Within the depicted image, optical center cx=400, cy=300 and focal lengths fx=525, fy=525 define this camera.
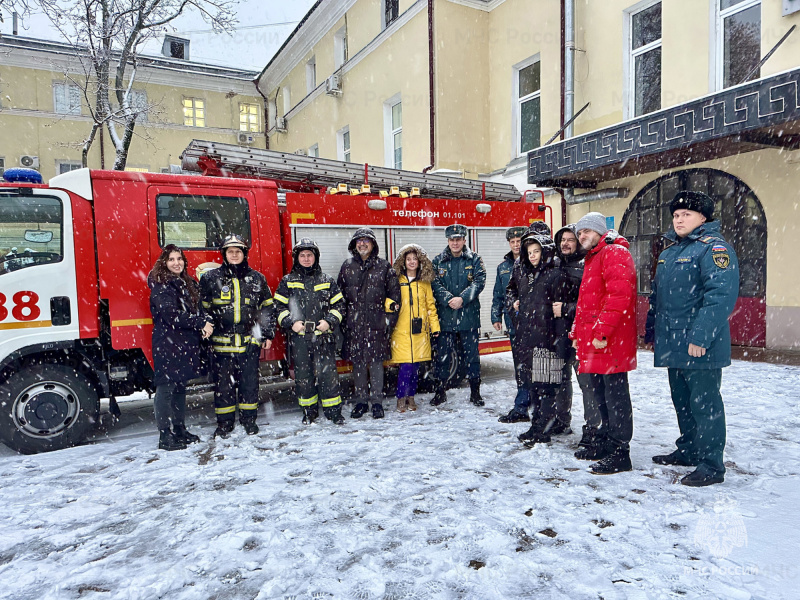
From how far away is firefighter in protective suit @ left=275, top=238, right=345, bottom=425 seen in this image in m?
4.99

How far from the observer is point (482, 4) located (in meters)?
13.1

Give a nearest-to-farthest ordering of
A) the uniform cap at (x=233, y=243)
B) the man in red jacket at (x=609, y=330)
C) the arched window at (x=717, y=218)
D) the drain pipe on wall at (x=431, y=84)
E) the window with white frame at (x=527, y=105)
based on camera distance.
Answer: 1. the man in red jacket at (x=609, y=330)
2. the uniform cap at (x=233, y=243)
3. the arched window at (x=717, y=218)
4. the window with white frame at (x=527, y=105)
5. the drain pipe on wall at (x=431, y=84)

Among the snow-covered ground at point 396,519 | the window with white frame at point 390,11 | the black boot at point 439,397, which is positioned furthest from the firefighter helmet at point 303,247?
the window with white frame at point 390,11

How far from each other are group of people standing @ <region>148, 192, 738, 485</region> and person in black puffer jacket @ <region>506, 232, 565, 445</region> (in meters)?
0.01

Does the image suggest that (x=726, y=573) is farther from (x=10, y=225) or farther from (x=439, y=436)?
(x=10, y=225)

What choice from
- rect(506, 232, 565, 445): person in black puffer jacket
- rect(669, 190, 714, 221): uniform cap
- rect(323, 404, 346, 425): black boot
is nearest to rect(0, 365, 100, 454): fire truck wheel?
rect(323, 404, 346, 425): black boot

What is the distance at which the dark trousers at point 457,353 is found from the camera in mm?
5682

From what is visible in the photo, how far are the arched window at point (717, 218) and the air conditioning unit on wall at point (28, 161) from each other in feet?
70.0

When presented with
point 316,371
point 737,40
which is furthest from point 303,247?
point 737,40

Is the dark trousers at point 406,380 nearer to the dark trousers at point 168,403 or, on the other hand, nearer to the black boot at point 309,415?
the black boot at point 309,415

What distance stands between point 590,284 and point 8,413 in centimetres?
474

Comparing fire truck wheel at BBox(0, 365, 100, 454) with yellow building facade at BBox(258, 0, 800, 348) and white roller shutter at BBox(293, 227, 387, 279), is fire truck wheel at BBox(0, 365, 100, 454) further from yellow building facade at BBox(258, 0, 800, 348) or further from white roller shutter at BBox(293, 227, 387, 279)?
yellow building facade at BBox(258, 0, 800, 348)

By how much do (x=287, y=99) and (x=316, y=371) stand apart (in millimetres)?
21180

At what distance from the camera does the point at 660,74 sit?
385 inches
